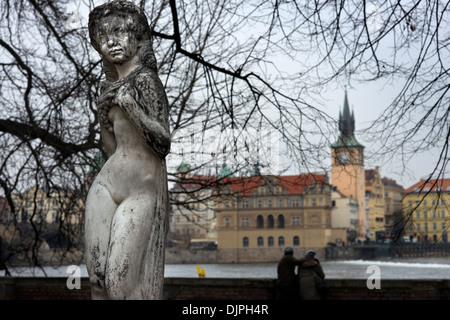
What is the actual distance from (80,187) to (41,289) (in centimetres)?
271

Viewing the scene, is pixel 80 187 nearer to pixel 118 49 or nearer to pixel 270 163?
pixel 270 163

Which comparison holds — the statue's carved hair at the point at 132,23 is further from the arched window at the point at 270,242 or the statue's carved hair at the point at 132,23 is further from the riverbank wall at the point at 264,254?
the arched window at the point at 270,242

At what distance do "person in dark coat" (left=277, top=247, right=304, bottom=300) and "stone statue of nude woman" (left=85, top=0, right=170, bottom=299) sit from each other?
296 inches

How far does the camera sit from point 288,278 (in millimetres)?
11094

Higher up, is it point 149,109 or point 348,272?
point 149,109

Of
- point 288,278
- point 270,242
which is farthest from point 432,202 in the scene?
point 270,242

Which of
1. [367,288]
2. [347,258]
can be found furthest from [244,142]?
[347,258]

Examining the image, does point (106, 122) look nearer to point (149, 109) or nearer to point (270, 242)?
point (149, 109)

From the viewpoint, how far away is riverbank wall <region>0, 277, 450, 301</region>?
11.3 metres

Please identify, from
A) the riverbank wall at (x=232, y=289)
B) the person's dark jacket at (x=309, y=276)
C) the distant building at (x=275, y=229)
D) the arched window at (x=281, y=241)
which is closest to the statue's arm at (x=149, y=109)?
the person's dark jacket at (x=309, y=276)

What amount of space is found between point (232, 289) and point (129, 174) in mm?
8628

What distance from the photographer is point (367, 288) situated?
38.0 ft

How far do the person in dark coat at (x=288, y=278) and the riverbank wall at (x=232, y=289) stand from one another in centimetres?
64

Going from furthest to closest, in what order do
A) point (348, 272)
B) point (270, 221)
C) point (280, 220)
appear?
point (270, 221) < point (280, 220) < point (348, 272)
